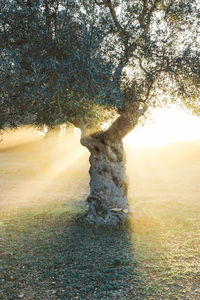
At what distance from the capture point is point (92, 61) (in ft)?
30.4

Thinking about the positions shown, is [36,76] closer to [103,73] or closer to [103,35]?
[103,73]

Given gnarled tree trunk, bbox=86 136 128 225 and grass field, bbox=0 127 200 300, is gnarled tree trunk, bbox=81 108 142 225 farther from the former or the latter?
grass field, bbox=0 127 200 300

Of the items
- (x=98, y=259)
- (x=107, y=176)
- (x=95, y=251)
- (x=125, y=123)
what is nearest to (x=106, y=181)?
(x=107, y=176)

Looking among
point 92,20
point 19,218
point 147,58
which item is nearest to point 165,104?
point 147,58

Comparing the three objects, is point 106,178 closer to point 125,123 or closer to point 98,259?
point 125,123

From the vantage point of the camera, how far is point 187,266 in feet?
31.0

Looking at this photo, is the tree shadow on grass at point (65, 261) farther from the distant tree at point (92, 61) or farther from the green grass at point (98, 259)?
the distant tree at point (92, 61)

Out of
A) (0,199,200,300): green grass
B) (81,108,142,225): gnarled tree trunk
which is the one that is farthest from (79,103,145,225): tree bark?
(0,199,200,300): green grass

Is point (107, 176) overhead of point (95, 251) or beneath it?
overhead

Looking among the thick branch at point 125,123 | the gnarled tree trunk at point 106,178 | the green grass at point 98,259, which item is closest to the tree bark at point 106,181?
the gnarled tree trunk at point 106,178

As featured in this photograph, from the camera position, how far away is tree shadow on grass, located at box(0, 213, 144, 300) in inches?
308

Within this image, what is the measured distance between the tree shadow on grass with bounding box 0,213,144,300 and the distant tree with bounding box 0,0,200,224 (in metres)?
5.49

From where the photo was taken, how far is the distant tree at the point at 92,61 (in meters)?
9.15

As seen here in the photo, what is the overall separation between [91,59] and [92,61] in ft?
0.28
